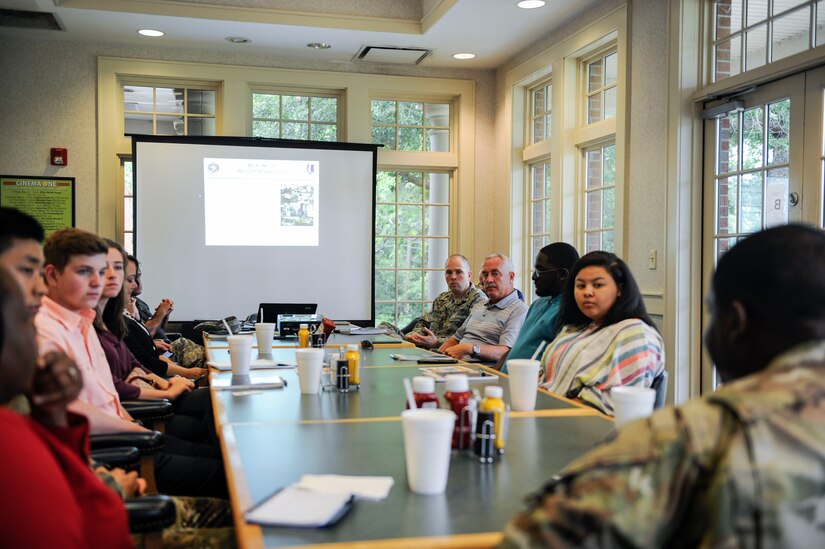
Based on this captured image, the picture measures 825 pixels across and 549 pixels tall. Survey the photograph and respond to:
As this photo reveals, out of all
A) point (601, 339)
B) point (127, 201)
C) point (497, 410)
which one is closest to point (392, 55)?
point (127, 201)

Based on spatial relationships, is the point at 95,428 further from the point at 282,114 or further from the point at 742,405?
the point at 282,114

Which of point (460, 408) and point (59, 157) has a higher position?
point (59, 157)

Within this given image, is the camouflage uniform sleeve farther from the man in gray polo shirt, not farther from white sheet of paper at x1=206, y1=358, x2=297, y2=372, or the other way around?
the man in gray polo shirt

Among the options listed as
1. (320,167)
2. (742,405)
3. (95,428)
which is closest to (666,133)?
(320,167)

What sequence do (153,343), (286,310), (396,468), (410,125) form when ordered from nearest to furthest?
(396,468), (153,343), (286,310), (410,125)

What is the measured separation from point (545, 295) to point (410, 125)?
3593 mm

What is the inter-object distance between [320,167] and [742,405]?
19.4 ft

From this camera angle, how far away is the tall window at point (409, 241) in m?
6.98

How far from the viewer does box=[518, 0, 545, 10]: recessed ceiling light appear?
5.08 meters

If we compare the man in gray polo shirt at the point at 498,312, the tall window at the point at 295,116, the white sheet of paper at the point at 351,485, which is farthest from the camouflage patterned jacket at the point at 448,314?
the white sheet of paper at the point at 351,485

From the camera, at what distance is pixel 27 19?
561cm

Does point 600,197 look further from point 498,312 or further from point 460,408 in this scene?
point 460,408

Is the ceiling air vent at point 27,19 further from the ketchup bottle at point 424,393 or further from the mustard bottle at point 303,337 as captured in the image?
the ketchup bottle at point 424,393

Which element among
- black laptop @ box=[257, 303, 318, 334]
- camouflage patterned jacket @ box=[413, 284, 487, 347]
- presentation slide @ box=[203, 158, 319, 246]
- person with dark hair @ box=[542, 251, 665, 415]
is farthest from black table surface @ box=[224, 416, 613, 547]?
presentation slide @ box=[203, 158, 319, 246]
